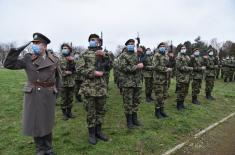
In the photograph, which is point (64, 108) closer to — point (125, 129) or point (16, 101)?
point (125, 129)

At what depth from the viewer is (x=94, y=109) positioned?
19.4 ft

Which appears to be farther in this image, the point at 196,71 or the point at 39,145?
the point at 196,71

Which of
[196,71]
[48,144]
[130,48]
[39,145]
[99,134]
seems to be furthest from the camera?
[196,71]

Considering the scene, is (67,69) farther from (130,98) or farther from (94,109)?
(94,109)

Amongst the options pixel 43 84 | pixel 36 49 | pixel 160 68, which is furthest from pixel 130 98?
pixel 36 49

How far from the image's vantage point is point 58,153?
5.32 metres

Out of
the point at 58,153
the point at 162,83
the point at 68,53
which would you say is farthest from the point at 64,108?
the point at 162,83

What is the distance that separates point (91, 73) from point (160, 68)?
293 cm

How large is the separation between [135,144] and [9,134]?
3.10 meters

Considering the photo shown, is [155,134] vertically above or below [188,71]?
below

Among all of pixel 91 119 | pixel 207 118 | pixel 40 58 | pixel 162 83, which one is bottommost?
pixel 207 118

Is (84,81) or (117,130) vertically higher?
(84,81)

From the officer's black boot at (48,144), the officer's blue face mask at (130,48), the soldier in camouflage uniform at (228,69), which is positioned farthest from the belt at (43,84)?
the soldier in camouflage uniform at (228,69)

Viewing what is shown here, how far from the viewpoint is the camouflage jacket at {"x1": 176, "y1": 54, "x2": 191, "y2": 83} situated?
29.5ft
